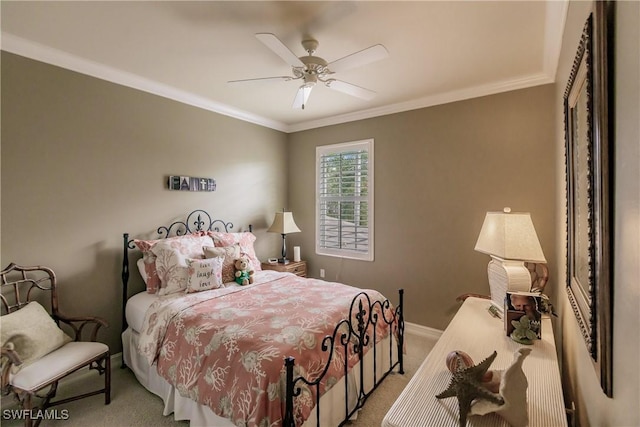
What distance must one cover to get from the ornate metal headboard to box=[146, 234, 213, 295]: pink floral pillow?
328mm

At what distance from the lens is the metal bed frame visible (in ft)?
4.95

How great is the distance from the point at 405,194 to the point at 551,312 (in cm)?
196

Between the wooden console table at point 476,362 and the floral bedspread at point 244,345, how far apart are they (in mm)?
662

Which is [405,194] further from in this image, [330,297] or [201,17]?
[201,17]

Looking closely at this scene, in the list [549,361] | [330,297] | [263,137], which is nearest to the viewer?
[549,361]

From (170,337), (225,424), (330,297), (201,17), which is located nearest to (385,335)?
(330,297)

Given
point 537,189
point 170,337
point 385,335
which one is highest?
point 537,189

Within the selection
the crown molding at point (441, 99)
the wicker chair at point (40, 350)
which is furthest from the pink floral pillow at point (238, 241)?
the crown molding at point (441, 99)

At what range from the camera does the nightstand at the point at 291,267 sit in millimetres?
3852

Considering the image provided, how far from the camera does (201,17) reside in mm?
1919

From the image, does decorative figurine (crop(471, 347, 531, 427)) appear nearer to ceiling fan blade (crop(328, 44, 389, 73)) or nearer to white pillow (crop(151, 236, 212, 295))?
ceiling fan blade (crop(328, 44, 389, 73))

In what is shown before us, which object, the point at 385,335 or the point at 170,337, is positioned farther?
the point at 385,335

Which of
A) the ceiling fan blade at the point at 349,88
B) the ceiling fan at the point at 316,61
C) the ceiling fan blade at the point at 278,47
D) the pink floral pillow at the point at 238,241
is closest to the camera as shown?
the ceiling fan blade at the point at 278,47

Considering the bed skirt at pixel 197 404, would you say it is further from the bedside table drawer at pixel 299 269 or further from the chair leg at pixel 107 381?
the bedside table drawer at pixel 299 269
